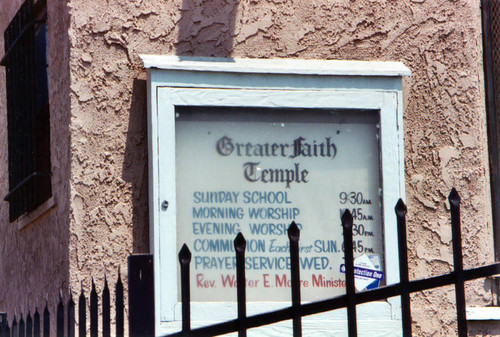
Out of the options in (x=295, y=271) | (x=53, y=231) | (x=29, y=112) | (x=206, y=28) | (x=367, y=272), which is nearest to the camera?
(x=295, y=271)

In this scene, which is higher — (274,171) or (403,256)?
(274,171)

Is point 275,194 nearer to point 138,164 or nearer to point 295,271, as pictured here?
point 138,164

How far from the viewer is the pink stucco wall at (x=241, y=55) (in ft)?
15.4

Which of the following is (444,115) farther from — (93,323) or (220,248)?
(93,323)

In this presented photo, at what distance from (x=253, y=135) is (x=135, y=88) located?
67 centimetres

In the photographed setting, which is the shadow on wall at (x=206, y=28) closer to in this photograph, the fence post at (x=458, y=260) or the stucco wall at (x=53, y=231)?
the stucco wall at (x=53, y=231)

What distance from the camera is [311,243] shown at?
16.1 feet

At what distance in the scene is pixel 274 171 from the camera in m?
4.92

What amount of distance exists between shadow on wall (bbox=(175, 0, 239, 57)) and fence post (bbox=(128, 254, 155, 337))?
2.54 meters

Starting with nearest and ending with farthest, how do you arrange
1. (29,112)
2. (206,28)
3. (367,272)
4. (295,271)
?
(295,271) < (367,272) < (206,28) < (29,112)

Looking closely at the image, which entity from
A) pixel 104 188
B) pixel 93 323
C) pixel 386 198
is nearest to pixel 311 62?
pixel 386 198

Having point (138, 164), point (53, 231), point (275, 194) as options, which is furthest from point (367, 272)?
point (53, 231)

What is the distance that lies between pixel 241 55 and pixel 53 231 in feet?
4.73

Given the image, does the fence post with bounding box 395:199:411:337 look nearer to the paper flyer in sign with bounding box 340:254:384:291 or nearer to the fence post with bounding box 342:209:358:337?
the fence post with bounding box 342:209:358:337
